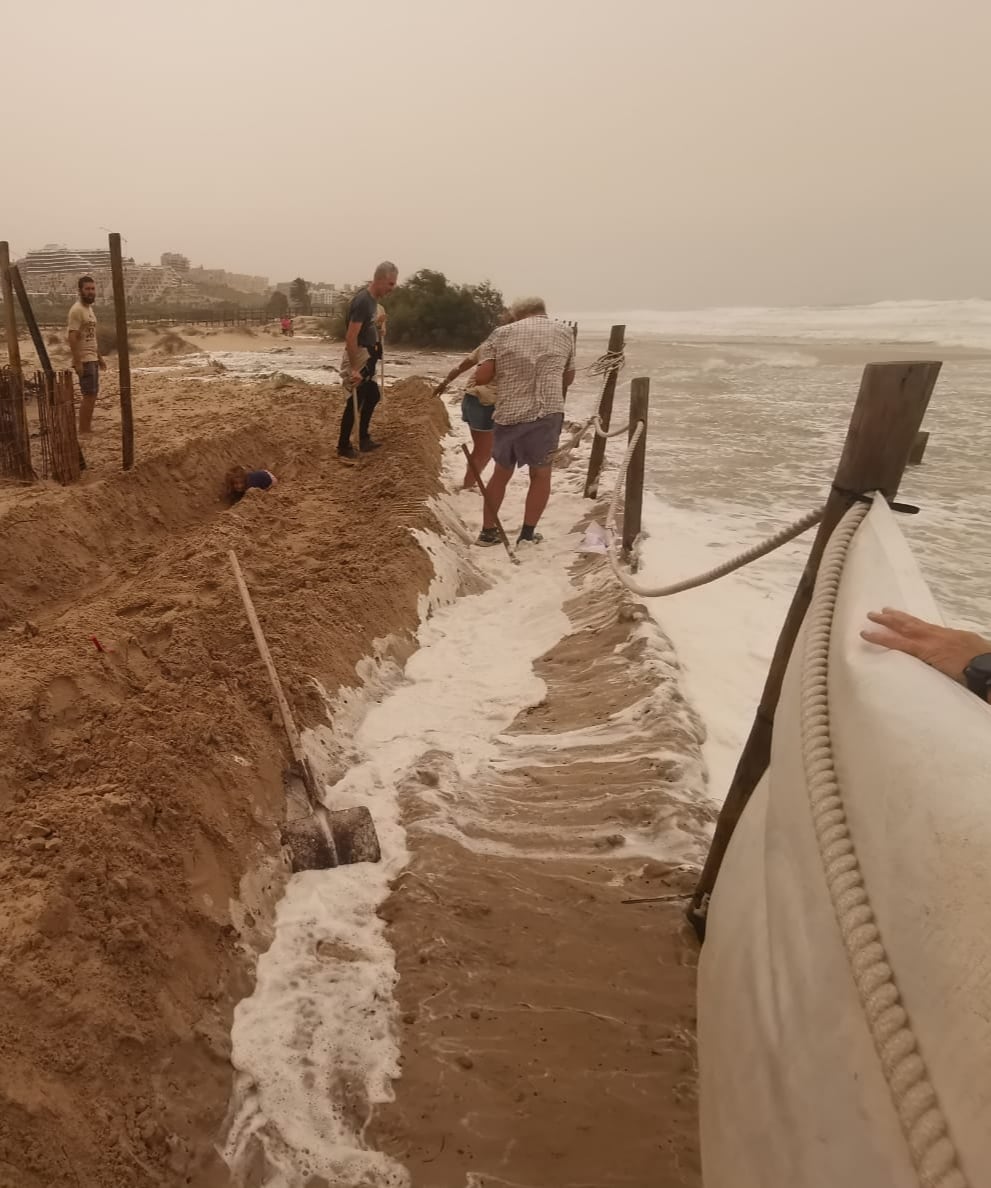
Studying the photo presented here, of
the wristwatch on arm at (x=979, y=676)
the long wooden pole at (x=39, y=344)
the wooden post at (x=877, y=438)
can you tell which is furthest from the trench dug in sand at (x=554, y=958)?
the long wooden pole at (x=39, y=344)

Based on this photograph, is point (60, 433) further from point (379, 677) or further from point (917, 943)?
point (917, 943)

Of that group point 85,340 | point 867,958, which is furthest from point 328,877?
point 85,340

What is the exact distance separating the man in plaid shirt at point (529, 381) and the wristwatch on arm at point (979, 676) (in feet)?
14.8

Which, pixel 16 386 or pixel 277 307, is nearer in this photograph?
pixel 16 386

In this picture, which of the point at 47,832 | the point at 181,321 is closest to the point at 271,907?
the point at 47,832

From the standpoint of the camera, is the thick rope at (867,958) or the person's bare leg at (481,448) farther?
the person's bare leg at (481,448)

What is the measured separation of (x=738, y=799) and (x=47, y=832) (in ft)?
6.87

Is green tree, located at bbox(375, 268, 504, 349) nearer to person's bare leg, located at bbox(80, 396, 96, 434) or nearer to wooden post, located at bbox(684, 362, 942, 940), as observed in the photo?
person's bare leg, located at bbox(80, 396, 96, 434)

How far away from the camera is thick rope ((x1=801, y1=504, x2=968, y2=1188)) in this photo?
598 mm

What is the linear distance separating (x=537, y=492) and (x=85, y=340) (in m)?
5.61

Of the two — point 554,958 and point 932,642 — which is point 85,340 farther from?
point 932,642

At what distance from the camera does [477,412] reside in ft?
19.4

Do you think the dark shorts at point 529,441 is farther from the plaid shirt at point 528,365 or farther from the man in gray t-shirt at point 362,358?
the man in gray t-shirt at point 362,358

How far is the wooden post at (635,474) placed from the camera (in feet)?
17.3
